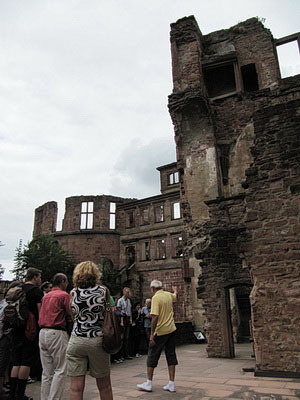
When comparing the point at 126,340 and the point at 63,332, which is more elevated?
the point at 63,332

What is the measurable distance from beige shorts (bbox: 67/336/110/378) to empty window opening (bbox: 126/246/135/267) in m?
28.8

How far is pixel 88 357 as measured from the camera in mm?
3287

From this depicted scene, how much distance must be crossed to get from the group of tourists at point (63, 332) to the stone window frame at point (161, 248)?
24.4m

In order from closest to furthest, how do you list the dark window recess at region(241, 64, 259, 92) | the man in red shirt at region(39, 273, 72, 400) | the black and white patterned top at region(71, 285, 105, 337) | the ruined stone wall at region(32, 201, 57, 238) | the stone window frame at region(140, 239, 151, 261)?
the black and white patterned top at region(71, 285, 105, 337) < the man in red shirt at region(39, 273, 72, 400) < the dark window recess at region(241, 64, 259, 92) < the stone window frame at region(140, 239, 151, 261) < the ruined stone wall at region(32, 201, 57, 238)

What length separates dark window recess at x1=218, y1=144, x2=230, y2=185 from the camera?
15360mm

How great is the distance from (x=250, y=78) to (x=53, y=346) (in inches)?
684

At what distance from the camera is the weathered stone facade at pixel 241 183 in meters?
6.25

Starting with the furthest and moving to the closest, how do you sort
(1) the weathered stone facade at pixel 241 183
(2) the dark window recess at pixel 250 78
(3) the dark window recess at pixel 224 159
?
(2) the dark window recess at pixel 250 78, (3) the dark window recess at pixel 224 159, (1) the weathered stone facade at pixel 241 183

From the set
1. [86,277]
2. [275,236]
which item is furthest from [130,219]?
[86,277]

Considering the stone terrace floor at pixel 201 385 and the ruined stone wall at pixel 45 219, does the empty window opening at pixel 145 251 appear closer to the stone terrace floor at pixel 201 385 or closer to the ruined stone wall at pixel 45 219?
the ruined stone wall at pixel 45 219

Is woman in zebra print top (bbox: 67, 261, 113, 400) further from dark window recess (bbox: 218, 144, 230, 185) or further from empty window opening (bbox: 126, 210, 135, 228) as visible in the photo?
empty window opening (bbox: 126, 210, 135, 228)

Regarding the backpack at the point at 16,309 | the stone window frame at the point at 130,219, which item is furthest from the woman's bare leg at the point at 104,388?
the stone window frame at the point at 130,219

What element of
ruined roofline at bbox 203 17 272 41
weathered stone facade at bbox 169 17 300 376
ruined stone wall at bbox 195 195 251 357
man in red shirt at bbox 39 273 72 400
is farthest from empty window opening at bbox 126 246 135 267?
man in red shirt at bbox 39 273 72 400

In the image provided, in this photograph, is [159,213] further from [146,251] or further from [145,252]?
[145,252]
